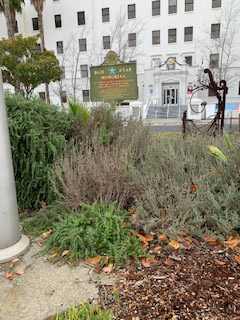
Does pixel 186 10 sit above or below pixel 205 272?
above

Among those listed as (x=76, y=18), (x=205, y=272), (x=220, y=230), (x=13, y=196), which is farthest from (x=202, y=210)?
(x=76, y=18)

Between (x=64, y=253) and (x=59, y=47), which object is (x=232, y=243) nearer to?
(x=64, y=253)

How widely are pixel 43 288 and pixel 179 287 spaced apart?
1073 millimetres

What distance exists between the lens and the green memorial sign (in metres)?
9.41

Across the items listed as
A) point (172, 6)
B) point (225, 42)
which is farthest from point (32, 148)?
point (172, 6)

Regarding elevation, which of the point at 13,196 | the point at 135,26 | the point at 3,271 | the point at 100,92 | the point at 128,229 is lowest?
the point at 3,271

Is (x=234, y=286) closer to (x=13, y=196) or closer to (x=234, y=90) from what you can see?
(x=13, y=196)

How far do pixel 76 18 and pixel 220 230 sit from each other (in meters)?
33.4

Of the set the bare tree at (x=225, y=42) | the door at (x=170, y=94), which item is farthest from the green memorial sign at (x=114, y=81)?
the bare tree at (x=225, y=42)

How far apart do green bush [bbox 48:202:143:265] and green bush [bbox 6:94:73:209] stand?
102cm

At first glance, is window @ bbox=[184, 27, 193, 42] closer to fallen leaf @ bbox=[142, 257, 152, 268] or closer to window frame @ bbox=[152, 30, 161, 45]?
window frame @ bbox=[152, 30, 161, 45]

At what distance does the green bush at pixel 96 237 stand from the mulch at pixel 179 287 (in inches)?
5.7

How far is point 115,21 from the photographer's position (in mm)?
28875

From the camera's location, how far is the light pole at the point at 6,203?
2.29 metres
